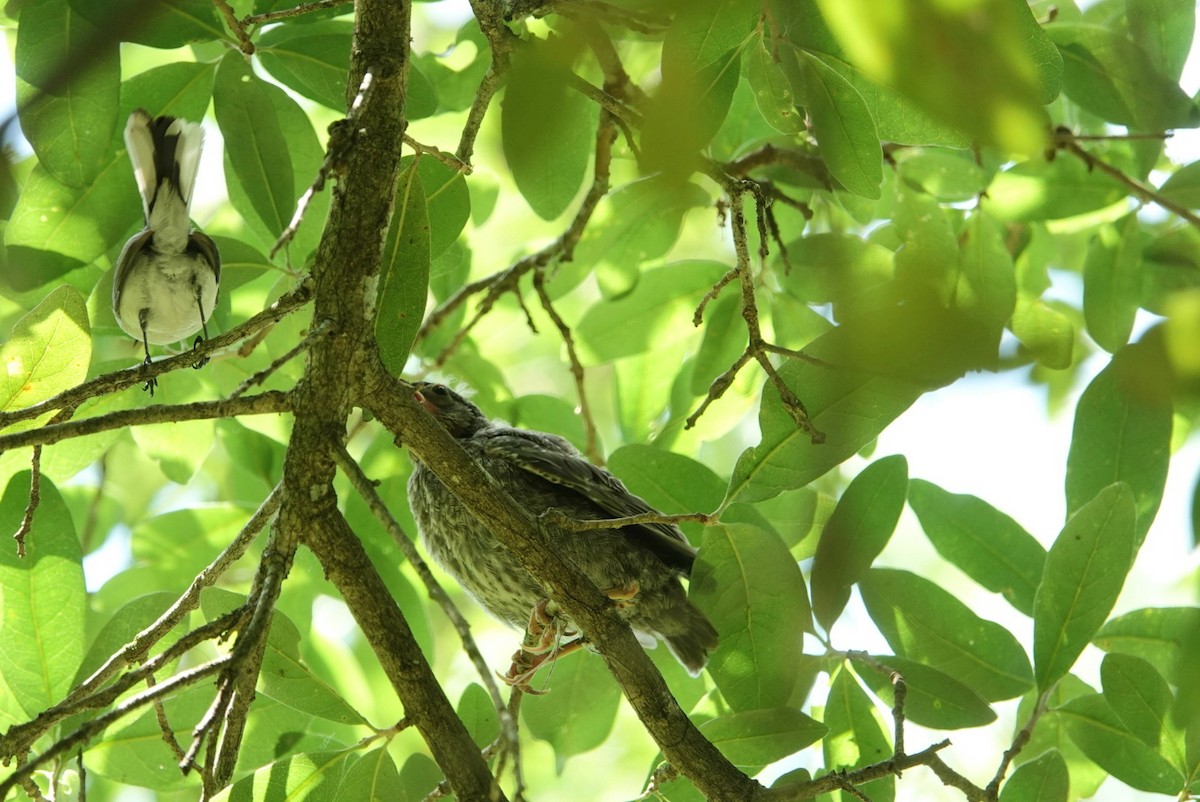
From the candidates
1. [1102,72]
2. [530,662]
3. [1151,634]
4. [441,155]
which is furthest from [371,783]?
[1102,72]

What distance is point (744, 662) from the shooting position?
2.67m

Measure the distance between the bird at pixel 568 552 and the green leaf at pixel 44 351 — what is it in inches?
60.6

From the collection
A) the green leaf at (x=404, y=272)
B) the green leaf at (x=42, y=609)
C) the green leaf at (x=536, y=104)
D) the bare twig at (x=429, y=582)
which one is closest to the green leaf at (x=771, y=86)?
the green leaf at (x=404, y=272)

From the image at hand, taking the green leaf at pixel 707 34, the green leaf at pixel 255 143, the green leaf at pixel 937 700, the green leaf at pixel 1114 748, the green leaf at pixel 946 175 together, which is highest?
the green leaf at pixel 255 143

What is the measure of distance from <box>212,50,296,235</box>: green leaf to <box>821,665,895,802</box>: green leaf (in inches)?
79.2

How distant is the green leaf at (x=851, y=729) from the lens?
8.91 feet

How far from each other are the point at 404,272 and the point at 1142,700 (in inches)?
78.3

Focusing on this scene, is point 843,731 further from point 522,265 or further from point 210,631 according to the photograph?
point 522,265

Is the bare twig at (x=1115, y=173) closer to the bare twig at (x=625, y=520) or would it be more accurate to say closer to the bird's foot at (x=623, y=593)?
the bare twig at (x=625, y=520)

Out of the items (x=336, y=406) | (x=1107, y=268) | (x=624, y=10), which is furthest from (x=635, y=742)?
(x=624, y=10)

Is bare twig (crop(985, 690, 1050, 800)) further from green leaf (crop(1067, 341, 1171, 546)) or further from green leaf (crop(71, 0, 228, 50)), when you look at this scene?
green leaf (crop(71, 0, 228, 50))

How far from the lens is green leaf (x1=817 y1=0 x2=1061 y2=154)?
0.77 metres

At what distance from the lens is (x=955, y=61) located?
815 mm

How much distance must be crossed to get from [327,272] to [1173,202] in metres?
2.44
